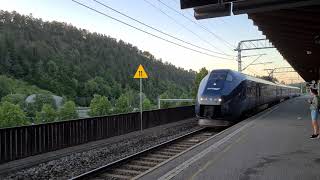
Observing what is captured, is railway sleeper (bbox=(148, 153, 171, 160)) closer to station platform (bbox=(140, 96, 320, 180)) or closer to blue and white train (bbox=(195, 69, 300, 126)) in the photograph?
station platform (bbox=(140, 96, 320, 180))

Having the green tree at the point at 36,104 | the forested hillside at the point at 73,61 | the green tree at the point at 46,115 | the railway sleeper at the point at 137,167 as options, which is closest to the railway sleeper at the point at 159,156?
the railway sleeper at the point at 137,167

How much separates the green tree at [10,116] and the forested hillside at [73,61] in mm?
46246

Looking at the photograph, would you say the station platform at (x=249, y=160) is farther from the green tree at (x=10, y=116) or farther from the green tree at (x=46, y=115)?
the green tree at (x=46, y=115)

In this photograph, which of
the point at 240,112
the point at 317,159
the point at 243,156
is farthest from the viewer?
the point at 240,112

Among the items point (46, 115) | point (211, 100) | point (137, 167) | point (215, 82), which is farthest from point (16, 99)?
point (137, 167)

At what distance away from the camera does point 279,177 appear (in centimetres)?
669

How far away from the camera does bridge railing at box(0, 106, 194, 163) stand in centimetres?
1024

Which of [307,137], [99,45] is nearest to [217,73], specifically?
[307,137]

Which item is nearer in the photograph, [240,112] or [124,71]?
[240,112]

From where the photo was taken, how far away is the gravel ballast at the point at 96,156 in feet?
30.5

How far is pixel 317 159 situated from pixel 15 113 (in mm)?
81420

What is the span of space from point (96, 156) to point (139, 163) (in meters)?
2.15

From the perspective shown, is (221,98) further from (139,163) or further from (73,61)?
(73,61)

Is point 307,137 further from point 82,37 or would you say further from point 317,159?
point 82,37
